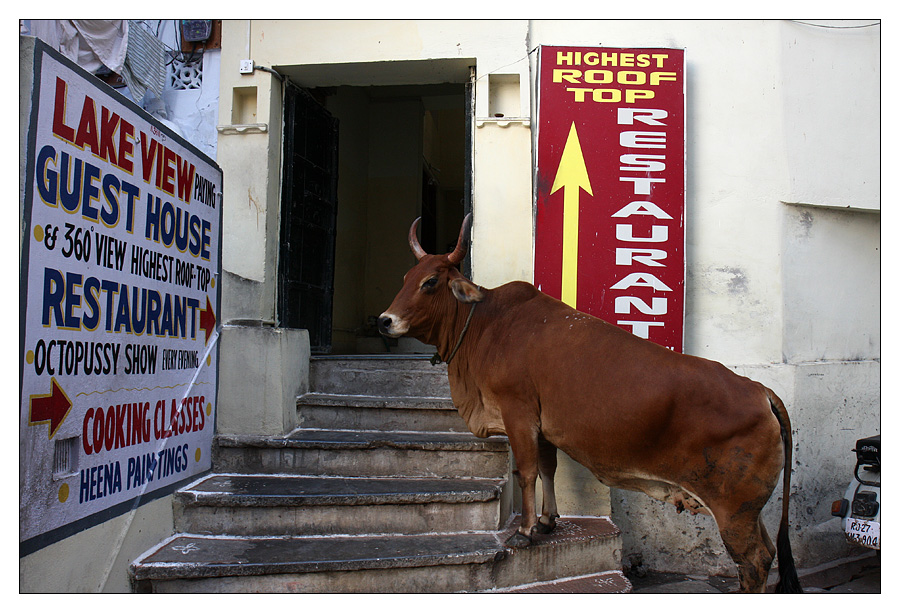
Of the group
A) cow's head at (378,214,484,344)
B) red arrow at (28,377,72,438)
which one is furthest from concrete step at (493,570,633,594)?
red arrow at (28,377,72,438)

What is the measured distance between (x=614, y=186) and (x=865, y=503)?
255 centimetres

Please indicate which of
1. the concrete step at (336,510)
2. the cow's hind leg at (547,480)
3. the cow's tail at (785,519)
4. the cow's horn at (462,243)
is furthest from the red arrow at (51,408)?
the cow's tail at (785,519)

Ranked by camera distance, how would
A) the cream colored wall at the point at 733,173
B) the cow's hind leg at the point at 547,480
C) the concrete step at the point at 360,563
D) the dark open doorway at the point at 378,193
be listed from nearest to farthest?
the concrete step at the point at 360,563
the cow's hind leg at the point at 547,480
the cream colored wall at the point at 733,173
the dark open doorway at the point at 378,193

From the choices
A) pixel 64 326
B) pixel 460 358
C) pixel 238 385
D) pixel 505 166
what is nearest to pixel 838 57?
pixel 505 166

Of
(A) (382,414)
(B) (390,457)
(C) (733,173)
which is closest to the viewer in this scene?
(B) (390,457)

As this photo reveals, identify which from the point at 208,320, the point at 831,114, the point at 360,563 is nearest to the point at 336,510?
the point at 360,563

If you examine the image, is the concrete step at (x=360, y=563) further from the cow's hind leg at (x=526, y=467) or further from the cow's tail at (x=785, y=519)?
the cow's tail at (x=785, y=519)

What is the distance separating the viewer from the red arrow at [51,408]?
8.45ft

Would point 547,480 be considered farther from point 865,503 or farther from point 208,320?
point 208,320

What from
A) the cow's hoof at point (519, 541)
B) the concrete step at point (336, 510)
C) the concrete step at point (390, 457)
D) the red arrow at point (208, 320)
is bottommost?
the cow's hoof at point (519, 541)

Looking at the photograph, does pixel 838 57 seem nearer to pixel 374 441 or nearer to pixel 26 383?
pixel 374 441

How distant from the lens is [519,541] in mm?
3385

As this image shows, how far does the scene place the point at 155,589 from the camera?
310 centimetres

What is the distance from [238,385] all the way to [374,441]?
1.07 meters
